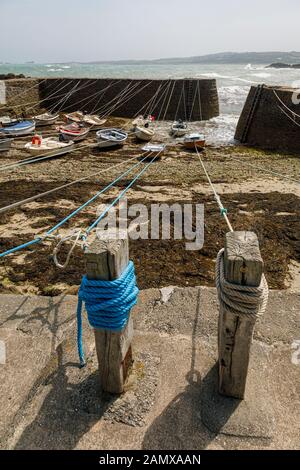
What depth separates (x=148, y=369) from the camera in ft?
9.80

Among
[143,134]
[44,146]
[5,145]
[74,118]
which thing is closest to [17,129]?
[5,145]

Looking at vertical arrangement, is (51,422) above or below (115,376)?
below

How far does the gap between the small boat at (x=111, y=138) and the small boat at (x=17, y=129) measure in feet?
16.8

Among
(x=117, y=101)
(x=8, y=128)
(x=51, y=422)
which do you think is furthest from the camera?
(x=117, y=101)

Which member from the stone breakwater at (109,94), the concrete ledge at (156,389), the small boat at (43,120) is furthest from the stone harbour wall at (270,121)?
the concrete ledge at (156,389)

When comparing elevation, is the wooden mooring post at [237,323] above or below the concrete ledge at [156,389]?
above

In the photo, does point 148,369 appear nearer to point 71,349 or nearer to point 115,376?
point 115,376

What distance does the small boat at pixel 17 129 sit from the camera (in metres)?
19.2

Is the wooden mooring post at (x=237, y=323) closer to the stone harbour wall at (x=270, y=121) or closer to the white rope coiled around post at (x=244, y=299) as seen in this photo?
the white rope coiled around post at (x=244, y=299)

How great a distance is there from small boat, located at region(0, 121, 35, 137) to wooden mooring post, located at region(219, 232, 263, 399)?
795 inches

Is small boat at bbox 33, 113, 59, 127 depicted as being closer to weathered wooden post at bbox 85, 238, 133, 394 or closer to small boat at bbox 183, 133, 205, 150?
small boat at bbox 183, 133, 205, 150

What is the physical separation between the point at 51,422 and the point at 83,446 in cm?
35

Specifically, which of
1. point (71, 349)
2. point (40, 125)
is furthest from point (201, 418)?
point (40, 125)

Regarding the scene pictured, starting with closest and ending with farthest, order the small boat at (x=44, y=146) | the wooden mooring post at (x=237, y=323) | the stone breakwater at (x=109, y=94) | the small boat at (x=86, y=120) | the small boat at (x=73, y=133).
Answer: the wooden mooring post at (x=237, y=323) → the small boat at (x=44, y=146) → the small boat at (x=73, y=133) → the small boat at (x=86, y=120) → the stone breakwater at (x=109, y=94)
